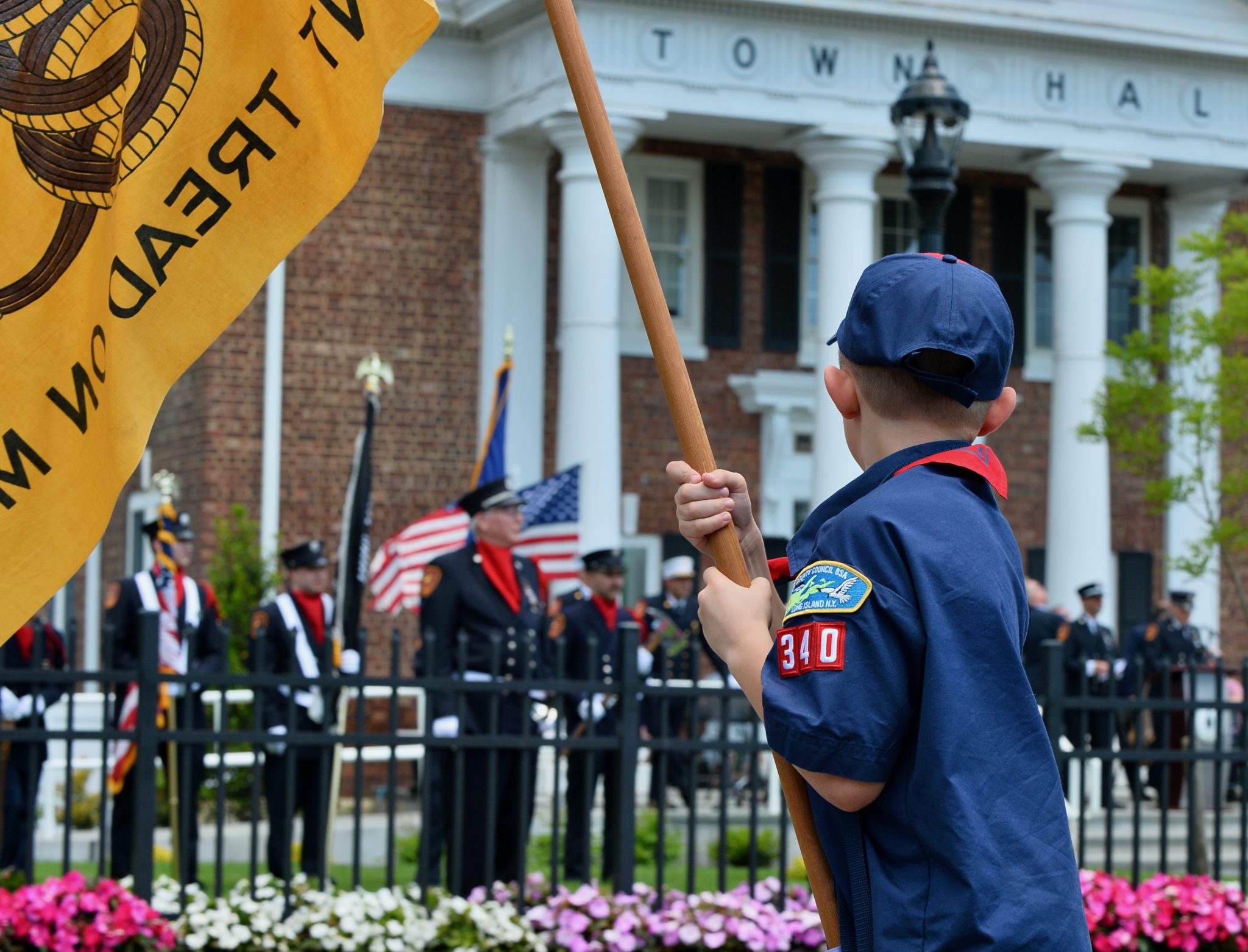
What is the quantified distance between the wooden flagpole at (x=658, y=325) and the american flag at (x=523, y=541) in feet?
33.8

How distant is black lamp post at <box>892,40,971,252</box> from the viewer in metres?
9.49

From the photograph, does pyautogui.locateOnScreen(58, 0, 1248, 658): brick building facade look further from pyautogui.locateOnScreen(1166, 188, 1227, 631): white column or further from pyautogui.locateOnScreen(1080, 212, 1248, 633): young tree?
pyautogui.locateOnScreen(1080, 212, 1248, 633): young tree

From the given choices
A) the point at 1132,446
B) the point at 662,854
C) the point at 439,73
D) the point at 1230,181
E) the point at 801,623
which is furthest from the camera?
the point at 1230,181

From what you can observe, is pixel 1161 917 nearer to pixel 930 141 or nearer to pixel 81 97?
pixel 930 141

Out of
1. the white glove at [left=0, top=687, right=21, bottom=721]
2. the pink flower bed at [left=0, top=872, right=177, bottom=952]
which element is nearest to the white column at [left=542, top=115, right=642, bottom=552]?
the white glove at [left=0, top=687, right=21, bottom=721]

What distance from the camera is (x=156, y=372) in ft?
10.4

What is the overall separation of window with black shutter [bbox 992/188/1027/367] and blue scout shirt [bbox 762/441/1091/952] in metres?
18.2

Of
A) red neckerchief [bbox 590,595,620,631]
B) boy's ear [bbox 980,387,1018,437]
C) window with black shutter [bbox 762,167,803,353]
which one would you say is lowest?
red neckerchief [bbox 590,595,620,631]

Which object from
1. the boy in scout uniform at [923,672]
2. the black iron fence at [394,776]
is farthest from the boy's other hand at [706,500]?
the black iron fence at [394,776]

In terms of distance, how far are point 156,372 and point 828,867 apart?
148 centimetres

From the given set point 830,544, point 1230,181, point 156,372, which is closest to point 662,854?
point 156,372

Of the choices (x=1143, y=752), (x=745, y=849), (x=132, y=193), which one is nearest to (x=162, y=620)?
(x=745, y=849)

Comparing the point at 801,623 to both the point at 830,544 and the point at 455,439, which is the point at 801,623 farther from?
the point at 455,439

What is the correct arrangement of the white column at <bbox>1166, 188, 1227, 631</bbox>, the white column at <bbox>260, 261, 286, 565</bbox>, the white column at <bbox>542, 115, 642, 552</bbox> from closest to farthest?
the white column at <bbox>542, 115, 642, 552</bbox>, the white column at <bbox>260, 261, 286, 565</bbox>, the white column at <bbox>1166, 188, 1227, 631</bbox>
